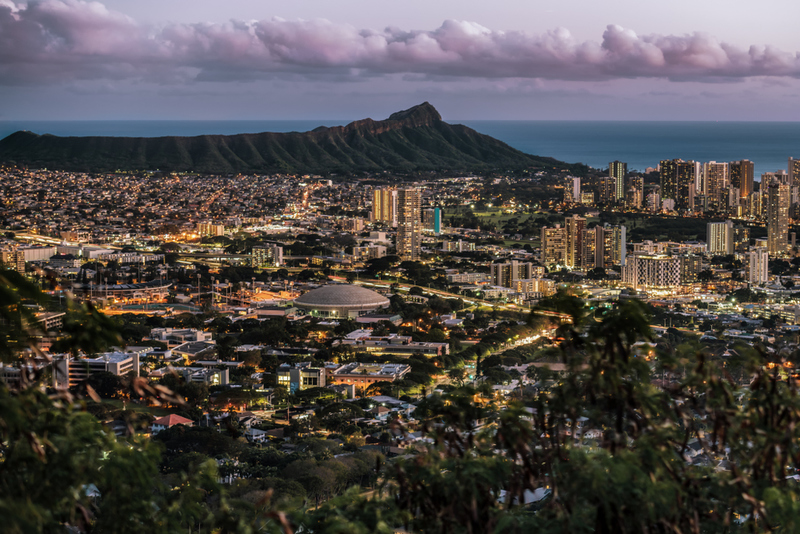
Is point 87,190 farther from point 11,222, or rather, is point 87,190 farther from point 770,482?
point 770,482

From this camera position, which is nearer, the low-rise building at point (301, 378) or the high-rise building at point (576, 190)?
the low-rise building at point (301, 378)

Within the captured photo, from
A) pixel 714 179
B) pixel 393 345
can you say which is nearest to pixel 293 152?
pixel 714 179

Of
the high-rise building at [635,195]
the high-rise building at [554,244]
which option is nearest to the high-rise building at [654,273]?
the high-rise building at [554,244]

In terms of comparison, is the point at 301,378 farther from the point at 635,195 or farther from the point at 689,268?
the point at 635,195

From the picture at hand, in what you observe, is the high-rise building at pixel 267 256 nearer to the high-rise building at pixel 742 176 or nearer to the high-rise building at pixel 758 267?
the high-rise building at pixel 758 267

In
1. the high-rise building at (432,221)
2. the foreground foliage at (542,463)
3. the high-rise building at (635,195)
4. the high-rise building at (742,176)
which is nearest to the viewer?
the foreground foliage at (542,463)

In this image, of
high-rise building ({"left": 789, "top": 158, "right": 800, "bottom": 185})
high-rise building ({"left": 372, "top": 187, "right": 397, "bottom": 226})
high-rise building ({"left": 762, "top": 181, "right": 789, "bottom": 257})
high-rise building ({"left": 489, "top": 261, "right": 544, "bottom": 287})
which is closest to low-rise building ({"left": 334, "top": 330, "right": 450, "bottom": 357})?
high-rise building ({"left": 489, "top": 261, "right": 544, "bottom": 287})
